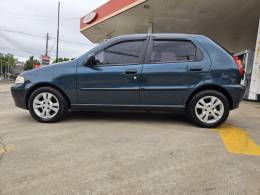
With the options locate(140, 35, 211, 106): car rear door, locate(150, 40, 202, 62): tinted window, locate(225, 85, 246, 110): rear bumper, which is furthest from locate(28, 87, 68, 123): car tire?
locate(225, 85, 246, 110): rear bumper

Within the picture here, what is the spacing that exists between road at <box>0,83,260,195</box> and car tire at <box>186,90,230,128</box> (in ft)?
0.59

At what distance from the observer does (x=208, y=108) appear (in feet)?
14.0

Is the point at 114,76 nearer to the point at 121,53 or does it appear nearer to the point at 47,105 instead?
the point at 121,53

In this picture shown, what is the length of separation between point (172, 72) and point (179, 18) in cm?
1159

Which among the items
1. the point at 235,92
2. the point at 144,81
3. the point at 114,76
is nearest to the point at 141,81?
the point at 144,81

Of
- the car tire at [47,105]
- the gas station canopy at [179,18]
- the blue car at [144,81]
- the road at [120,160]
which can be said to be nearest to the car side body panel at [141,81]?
the blue car at [144,81]

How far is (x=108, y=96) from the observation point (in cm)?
441

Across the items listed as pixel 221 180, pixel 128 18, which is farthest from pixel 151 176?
pixel 128 18

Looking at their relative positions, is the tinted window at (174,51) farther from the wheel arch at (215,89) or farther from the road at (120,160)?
the road at (120,160)

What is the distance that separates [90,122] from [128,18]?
39.5 feet

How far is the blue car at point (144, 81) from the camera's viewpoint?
425cm

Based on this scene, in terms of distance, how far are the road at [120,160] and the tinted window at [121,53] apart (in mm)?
1128

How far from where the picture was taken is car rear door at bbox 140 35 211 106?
425cm

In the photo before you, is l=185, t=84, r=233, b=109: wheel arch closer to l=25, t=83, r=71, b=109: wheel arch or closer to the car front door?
the car front door
